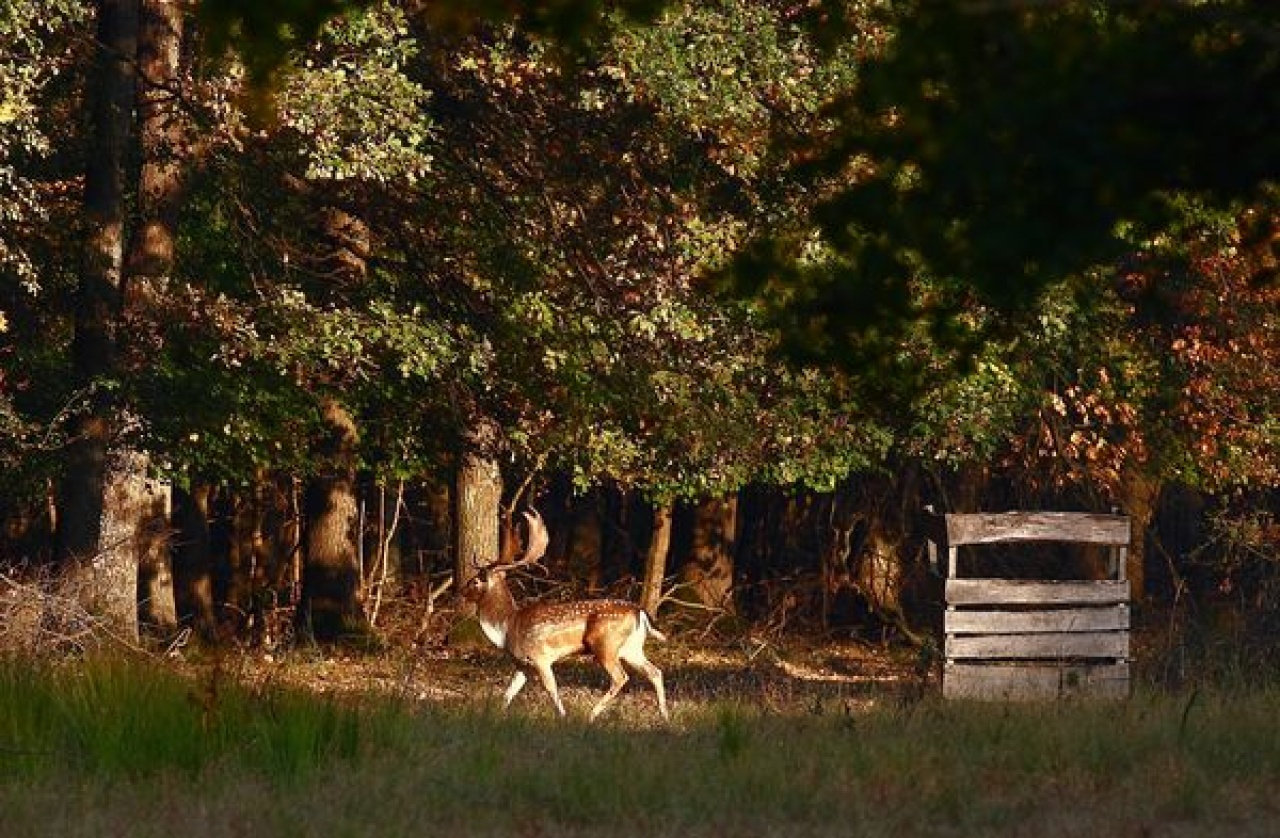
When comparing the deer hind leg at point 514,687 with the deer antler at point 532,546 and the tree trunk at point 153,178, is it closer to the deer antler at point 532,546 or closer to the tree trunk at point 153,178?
the deer antler at point 532,546

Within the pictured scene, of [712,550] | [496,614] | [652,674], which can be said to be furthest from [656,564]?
[652,674]

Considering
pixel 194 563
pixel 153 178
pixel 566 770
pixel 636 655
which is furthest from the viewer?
pixel 194 563

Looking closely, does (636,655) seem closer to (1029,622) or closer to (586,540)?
(1029,622)

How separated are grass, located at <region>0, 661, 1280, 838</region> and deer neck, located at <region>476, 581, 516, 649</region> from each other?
3.72m

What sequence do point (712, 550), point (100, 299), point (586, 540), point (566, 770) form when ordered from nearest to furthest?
point (566, 770) < point (100, 299) < point (712, 550) < point (586, 540)

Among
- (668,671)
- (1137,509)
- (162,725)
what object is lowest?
(668,671)

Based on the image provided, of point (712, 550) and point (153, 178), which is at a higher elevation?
point (153, 178)

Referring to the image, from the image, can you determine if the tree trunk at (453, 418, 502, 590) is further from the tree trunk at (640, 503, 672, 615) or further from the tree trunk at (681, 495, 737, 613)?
the tree trunk at (681, 495, 737, 613)

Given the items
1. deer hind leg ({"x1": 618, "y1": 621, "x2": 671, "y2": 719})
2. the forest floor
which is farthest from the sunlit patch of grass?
deer hind leg ({"x1": 618, "y1": 621, "x2": 671, "y2": 719})

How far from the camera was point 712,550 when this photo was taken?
30.7m

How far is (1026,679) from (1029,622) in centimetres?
47

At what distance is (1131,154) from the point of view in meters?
6.69

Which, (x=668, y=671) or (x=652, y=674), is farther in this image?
(x=668, y=671)

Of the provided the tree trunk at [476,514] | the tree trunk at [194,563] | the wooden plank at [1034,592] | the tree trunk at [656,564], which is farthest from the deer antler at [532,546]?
the tree trunk at [656,564]
